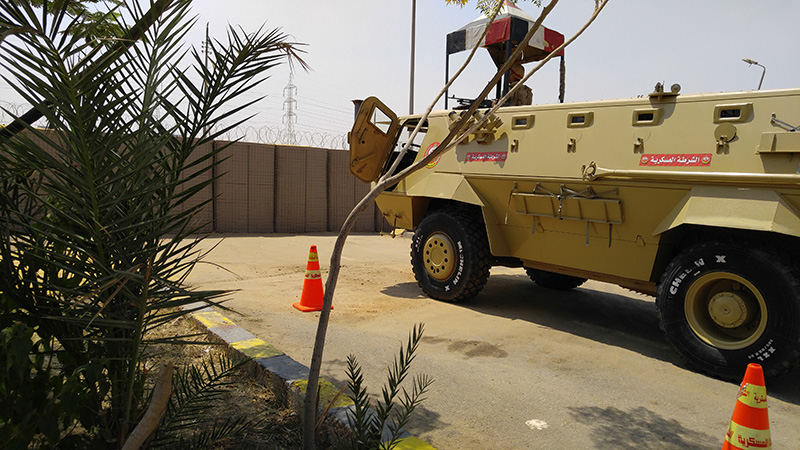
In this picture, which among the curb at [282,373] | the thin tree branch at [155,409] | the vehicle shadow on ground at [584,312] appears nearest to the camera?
the thin tree branch at [155,409]

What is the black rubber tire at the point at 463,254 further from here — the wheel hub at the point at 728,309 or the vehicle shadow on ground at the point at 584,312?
the wheel hub at the point at 728,309

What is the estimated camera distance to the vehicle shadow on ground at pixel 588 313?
444 centimetres

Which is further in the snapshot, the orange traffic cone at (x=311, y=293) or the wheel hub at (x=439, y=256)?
the wheel hub at (x=439, y=256)

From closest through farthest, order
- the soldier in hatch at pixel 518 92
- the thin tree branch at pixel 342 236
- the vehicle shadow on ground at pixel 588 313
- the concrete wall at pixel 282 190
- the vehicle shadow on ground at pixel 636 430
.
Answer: the thin tree branch at pixel 342 236, the vehicle shadow on ground at pixel 636 430, the vehicle shadow on ground at pixel 588 313, the soldier in hatch at pixel 518 92, the concrete wall at pixel 282 190

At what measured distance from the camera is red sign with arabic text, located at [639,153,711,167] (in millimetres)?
4016

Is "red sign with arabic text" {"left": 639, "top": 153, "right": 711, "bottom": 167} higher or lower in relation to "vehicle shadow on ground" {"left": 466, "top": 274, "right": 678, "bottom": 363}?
higher

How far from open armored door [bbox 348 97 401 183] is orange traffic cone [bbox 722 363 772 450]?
13.5 ft

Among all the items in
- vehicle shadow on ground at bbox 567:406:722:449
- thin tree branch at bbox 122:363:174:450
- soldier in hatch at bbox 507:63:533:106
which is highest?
soldier in hatch at bbox 507:63:533:106

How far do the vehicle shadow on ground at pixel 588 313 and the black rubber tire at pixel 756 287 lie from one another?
21cm

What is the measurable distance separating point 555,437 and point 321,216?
10.4m

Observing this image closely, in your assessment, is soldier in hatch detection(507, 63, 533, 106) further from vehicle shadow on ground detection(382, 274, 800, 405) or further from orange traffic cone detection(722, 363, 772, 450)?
orange traffic cone detection(722, 363, 772, 450)

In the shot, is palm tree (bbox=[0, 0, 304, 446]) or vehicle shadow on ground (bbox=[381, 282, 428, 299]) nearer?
palm tree (bbox=[0, 0, 304, 446])

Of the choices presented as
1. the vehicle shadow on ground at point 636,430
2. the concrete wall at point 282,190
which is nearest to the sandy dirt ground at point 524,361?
the vehicle shadow on ground at point 636,430

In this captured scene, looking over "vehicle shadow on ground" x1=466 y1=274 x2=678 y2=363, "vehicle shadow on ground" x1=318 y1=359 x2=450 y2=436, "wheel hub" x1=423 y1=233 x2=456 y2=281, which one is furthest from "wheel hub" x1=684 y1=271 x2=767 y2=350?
"wheel hub" x1=423 y1=233 x2=456 y2=281
